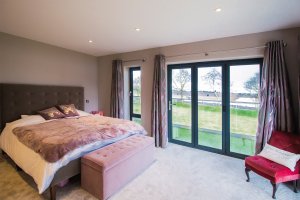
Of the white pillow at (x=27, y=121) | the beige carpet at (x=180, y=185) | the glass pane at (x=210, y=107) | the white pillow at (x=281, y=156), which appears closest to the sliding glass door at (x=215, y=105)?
the glass pane at (x=210, y=107)

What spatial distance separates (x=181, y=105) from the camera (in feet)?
13.3

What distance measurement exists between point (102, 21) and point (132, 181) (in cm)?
259

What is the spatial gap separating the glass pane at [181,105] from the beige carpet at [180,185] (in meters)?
1.05

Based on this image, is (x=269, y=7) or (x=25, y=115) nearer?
(x=269, y=7)

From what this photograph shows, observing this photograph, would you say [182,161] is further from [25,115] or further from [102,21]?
[25,115]

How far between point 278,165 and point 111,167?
91.9 inches

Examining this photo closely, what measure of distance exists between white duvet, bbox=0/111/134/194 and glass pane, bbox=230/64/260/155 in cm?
240

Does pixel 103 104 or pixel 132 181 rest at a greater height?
pixel 103 104

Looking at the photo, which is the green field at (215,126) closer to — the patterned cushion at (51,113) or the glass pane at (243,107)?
the glass pane at (243,107)

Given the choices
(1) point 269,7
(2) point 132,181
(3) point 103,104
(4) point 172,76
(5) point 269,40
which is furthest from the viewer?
(3) point 103,104

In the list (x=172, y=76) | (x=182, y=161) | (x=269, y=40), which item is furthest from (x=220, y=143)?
(x=269, y=40)

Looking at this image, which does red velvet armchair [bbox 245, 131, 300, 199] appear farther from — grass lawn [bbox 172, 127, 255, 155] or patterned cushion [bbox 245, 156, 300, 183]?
grass lawn [bbox 172, 127, 255, 155]

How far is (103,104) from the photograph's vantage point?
5172 millimetres

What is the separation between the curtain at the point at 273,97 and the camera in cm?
265
